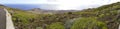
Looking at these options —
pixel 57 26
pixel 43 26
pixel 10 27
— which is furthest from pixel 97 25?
pixel 10 27

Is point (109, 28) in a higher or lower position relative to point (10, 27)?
lower

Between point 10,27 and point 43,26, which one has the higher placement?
point 10,27

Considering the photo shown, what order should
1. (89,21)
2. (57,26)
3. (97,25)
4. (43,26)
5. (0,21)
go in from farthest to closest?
1. (43,26)
2. (57,26)
3. (89,21)
4. (97,25)
5. (0,21)

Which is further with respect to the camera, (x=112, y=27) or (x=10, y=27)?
(x=112, y=27)

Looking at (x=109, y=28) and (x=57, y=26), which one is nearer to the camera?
(x=109, y=28)

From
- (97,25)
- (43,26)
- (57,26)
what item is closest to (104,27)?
(97,25)

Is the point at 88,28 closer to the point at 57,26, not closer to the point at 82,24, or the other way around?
the point at 82,24

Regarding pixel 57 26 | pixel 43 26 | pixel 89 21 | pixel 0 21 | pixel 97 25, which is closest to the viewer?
pixel 0 21

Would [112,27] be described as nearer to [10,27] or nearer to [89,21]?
[89,21]

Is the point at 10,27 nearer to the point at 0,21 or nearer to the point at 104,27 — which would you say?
the point at 0,21

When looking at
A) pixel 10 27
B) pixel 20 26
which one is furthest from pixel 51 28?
pixel 10 27
